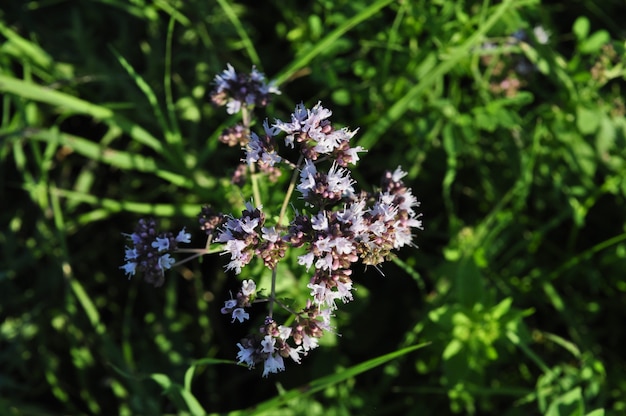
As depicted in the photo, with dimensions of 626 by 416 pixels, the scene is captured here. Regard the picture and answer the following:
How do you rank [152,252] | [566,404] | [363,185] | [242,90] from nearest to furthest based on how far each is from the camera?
[152,252], [242,90], [566,404], [363,185]

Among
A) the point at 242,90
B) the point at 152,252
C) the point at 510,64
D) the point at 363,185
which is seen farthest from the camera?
the point at 510,64

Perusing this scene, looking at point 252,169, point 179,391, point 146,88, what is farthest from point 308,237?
point 146,88

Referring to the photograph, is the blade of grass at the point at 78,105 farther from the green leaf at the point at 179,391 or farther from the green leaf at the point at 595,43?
the green leaf at the point at 595,43

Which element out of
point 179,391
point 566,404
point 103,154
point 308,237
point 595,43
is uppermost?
point 103,154

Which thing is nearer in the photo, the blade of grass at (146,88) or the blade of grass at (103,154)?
the blade of grass at (146,88)

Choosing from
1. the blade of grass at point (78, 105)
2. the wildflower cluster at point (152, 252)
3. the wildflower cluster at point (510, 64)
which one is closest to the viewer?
the wildflower cluster at point (152, 252)

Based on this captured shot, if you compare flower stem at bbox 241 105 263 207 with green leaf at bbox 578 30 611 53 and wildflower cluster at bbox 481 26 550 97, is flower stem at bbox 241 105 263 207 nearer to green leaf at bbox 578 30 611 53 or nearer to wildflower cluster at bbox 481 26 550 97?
wildflower cluster at bbox 481 26 550 97

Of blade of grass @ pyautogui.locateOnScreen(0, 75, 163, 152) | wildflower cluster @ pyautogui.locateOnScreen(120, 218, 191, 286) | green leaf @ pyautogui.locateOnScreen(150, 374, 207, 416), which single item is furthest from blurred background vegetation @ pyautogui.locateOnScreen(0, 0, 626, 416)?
green leaf @ pyautogui.locateOnScreen(150, 374, 207, 416)

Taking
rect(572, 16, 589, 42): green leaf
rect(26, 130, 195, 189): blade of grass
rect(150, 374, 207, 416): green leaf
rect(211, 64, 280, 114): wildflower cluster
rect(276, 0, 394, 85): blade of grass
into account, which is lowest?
rect(150, 374, 207, 416): green leaf

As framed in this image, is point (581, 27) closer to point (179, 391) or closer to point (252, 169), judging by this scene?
point (252, 169)

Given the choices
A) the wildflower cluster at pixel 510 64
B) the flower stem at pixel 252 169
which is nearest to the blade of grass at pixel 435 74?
the wildflower cluster at pixel 510 64
